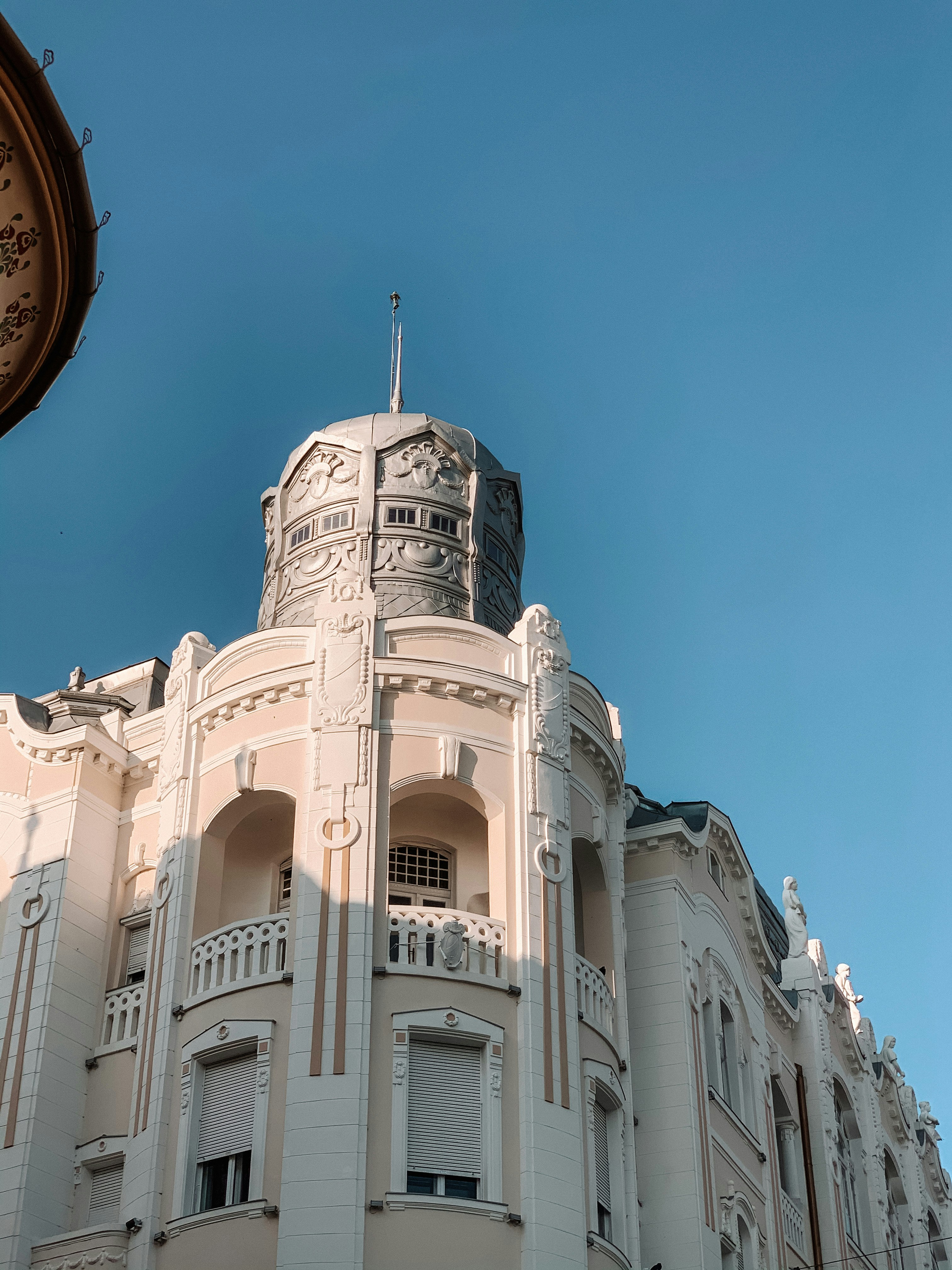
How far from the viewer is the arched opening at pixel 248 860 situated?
29.6m

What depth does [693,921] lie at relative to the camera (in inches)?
1337

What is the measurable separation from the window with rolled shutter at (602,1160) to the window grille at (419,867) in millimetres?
4704

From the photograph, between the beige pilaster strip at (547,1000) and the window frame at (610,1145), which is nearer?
the beige pilaster strip at (547,1000)

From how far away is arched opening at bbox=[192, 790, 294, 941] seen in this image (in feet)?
97.1

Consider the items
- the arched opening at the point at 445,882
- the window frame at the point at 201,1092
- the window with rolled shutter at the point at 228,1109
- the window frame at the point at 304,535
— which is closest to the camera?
the window frame at the point at 201,1092

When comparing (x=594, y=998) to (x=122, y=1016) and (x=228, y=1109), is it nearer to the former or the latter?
(x=228, y=1109)

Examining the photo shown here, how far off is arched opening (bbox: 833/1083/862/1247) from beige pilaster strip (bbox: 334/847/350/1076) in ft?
60.1

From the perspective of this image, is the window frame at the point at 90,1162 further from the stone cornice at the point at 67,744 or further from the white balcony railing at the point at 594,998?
the white balcony railing at the point at 594,998

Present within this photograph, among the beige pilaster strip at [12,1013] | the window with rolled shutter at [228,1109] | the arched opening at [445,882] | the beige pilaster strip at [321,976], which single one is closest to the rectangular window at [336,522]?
the arched opening at [445,882]

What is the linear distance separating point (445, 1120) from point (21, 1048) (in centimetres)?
745

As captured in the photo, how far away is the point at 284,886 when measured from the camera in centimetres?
3081

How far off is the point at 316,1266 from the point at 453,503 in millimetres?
16300

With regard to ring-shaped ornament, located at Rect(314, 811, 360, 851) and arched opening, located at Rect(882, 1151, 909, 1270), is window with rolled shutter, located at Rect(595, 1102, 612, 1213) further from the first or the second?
arched opening, located at Rect(882, 1151, 909, 1270)

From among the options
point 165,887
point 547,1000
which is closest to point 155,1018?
point 165,887
